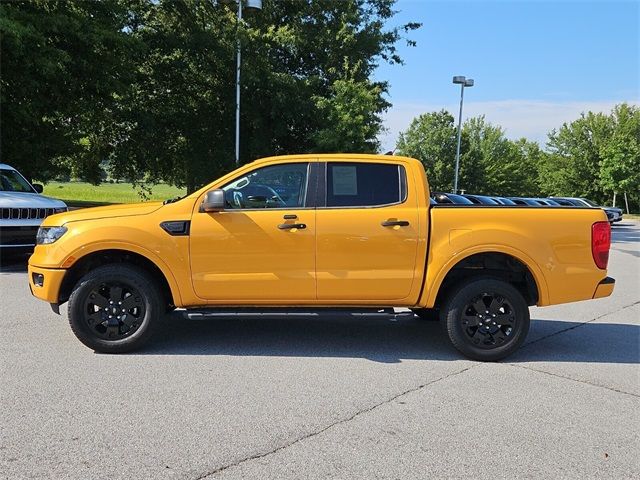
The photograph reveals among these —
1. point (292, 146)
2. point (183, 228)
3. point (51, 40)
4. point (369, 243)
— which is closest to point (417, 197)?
point (369, 243)

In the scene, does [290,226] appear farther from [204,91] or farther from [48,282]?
[204,91]

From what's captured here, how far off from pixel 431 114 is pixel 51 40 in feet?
149

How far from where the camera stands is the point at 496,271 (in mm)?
5379

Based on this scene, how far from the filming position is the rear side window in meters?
5.21

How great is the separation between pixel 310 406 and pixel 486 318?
2.10 m

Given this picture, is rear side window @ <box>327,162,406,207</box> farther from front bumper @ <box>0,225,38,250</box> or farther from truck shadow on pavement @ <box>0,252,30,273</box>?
truck shadow on pavement @ <box>0,252,30,273</box>

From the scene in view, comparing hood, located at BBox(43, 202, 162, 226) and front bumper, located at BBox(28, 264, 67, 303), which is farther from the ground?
hood, located at BBox(43, 202, 162, 226)

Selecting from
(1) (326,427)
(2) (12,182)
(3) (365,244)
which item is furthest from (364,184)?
(2) (12,182)

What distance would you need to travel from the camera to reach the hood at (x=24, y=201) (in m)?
9.50

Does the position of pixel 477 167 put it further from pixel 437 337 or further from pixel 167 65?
pixel 437 337

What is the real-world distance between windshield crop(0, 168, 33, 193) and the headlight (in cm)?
634

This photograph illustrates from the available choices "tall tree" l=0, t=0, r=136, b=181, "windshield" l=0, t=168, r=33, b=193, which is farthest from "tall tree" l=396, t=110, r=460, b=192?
"windshield" l=0, t=168, r=33, b=193

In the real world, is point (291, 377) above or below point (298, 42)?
below

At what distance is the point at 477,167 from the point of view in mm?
54688
